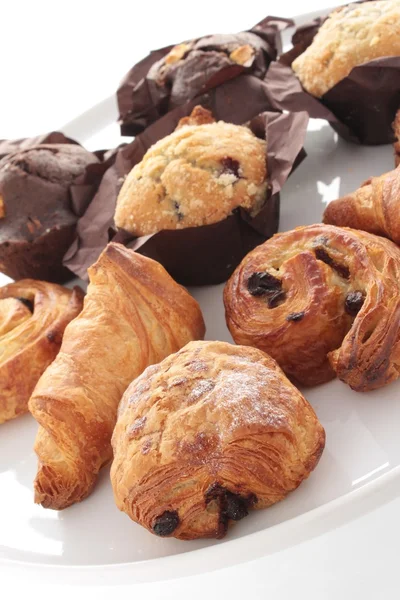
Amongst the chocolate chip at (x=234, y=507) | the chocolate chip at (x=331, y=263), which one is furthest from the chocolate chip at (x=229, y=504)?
the chocolate chip at (x=331, y=263)

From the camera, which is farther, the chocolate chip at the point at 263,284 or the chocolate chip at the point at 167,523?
the chocolate chip at the point at 263,284

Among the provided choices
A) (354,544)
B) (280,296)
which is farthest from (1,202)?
(354,544)

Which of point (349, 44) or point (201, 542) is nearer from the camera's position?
point (201, 542)

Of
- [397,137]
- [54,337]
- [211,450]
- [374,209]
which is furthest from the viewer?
[397,137]

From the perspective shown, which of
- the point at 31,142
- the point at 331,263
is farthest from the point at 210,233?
the point at 31,142

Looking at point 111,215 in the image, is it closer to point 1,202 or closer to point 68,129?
point 1,202

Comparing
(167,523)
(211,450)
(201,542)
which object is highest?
(211,450)

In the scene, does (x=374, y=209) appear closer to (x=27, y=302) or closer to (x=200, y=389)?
(x=200, y=389)

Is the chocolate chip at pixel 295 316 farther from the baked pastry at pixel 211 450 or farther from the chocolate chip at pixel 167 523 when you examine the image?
the chocolate chip at pixel 167 523
